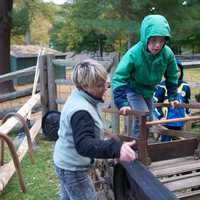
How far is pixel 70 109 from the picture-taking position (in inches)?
93.6

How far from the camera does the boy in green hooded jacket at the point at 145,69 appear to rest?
3438 millimetres

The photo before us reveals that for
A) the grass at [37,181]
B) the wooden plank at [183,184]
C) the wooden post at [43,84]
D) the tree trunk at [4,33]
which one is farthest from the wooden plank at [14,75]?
the tree trunk at [4,33]

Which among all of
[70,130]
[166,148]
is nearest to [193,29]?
[166,148]

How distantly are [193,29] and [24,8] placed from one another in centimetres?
840

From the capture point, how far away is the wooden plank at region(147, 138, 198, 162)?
3.04m

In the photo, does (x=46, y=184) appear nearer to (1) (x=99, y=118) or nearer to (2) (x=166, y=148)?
(2) (x=166, y=148)

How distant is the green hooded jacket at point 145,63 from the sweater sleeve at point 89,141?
1.23 m

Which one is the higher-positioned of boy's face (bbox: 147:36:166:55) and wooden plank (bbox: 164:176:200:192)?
boy's face (bbox: 147:36:166:55)

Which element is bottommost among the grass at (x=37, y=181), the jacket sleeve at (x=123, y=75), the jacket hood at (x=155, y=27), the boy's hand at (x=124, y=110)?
the grass at (x=37, y=181)

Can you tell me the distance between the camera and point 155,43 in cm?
351

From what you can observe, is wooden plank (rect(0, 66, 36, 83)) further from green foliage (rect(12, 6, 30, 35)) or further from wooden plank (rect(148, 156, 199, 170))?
green foliage (rect(12, 6, 30, 35))

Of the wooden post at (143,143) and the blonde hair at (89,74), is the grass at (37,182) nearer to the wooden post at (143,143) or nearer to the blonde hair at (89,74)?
the wooden post at (143,143)

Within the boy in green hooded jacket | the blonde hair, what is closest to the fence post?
the boy in green hooded jacket

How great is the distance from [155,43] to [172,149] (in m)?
0.93
